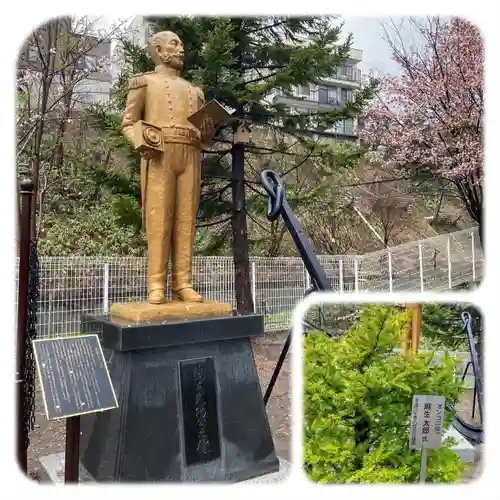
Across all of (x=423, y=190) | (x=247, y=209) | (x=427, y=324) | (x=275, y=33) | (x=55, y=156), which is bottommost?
(x=427, y=324)

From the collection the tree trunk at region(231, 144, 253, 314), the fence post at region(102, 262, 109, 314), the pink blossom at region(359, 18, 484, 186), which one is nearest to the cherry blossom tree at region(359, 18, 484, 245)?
the pink blossom at region(359, 18, 484, 186)

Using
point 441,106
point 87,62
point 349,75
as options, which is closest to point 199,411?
point 441,106

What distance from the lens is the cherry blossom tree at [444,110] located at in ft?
27.0

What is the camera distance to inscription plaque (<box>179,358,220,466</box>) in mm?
3086

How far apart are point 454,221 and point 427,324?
1030cm

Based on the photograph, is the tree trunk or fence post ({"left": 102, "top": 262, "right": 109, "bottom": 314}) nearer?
fence post ({"left": 102, "top": 262, "right": 109, "bottom": 314})

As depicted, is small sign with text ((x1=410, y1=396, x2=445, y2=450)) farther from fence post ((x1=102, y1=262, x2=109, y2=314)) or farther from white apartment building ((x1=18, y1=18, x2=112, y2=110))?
white apartment building ((x1=18, y1=18, x2=112, y2=110))

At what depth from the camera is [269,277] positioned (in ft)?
29.2

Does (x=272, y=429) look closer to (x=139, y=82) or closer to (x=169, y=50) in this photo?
(x=139, y=82)

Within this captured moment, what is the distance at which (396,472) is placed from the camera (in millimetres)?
2197

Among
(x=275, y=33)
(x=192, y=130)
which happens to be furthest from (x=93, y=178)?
(x=192, y=130)

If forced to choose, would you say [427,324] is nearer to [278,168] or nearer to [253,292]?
[253,292]

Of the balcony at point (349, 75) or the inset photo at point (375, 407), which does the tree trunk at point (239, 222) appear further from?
the balcony at point (349, 75)

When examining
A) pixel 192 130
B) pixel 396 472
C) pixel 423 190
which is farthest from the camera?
pixel 423 190
